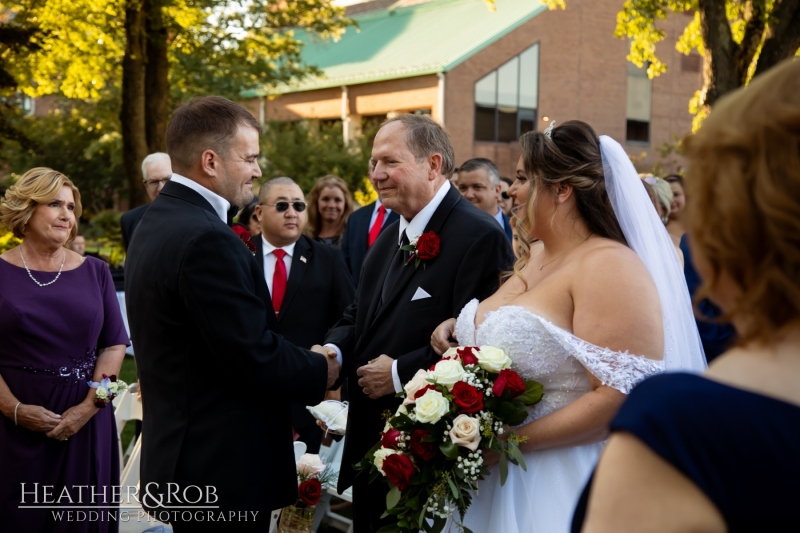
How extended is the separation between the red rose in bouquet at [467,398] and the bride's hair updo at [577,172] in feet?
2.52

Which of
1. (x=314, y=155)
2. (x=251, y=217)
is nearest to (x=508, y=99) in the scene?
(x=314, y=155)

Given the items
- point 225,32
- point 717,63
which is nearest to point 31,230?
point 717,63

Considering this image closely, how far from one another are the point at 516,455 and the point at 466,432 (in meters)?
0.23

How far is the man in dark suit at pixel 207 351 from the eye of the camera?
3408mm

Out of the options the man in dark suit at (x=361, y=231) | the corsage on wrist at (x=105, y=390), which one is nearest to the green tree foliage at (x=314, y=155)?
the man in dark suit at (x=361, y=231)

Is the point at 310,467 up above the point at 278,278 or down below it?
below

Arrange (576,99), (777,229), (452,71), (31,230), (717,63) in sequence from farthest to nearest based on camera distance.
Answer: (576,99) → (452,71) → (717,63) → (31,230) → (777,229)

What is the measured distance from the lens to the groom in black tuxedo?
4.05 meters

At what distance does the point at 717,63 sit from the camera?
11.7m

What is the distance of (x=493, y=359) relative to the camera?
10.8 feet

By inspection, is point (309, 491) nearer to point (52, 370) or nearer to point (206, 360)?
point (206, 360)

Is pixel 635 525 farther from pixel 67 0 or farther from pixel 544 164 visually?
pixel 67 0

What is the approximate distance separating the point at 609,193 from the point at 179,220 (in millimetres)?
1813

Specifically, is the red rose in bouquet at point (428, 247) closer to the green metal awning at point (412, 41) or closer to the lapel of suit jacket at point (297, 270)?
the lapel of suit jacket at point (297, 270)
